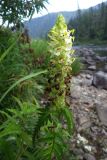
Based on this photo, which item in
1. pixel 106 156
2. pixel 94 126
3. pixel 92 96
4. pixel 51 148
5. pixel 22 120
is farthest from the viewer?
pixel 92 96

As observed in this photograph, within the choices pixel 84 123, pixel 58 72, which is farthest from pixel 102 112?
pixel 58 72

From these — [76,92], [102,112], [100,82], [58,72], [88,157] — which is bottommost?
[100,82]

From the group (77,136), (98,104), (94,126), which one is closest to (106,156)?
(77,136)

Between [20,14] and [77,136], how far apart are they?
6.91 ft

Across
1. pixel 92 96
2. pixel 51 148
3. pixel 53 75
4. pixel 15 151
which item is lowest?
pixel 92 96

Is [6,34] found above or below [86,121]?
above

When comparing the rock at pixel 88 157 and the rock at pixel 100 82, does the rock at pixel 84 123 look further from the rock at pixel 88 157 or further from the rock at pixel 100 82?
the rock at pixel 100 82

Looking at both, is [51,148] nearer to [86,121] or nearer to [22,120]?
[22,120]

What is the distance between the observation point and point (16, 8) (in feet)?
21.0

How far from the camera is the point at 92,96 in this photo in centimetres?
940

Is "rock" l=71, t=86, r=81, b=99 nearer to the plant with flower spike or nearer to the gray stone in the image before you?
the gray stone

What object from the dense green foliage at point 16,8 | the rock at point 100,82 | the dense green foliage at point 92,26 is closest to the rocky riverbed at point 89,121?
the rock at point 100,82

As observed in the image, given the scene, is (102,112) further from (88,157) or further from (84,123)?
(88,157)

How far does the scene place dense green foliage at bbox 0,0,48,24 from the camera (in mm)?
6336
